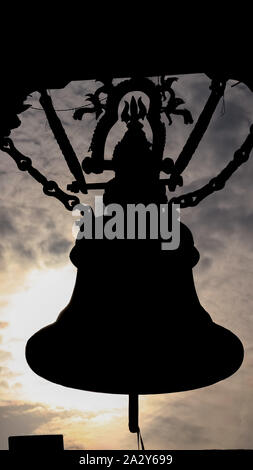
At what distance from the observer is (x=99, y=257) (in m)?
2.19

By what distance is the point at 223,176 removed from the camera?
1895 mm

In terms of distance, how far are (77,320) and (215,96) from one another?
3.37 ft

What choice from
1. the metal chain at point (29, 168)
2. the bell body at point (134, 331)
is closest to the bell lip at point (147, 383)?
the bell body at point (134, 331)

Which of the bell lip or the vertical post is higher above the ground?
the bell lip

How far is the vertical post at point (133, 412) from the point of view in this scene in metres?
1.97

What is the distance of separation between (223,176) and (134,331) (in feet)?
2.20

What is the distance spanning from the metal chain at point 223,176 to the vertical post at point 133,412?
798mm

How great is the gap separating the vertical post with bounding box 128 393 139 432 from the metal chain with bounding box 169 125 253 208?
2.62 feet

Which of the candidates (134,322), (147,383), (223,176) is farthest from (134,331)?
(223,176)

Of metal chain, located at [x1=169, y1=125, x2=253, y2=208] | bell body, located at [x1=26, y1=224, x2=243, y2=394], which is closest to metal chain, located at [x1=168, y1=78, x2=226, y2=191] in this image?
metal chain, located at [x1=169, y1=125, x2=253, y2=208]

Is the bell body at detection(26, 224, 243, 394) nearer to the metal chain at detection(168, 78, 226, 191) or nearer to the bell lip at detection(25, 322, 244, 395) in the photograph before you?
the bell lip at detection(25, 322, 244, 395)

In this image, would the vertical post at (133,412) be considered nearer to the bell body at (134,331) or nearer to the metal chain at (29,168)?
the bell body at (134,331)

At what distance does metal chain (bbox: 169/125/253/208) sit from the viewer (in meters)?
1.90
